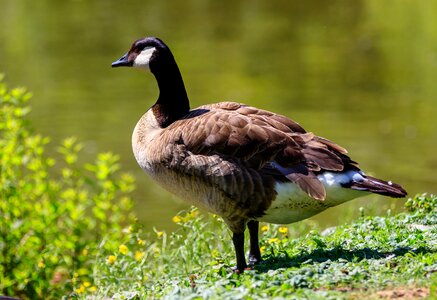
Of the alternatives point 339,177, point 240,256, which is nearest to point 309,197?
point 339,177

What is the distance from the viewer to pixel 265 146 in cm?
600

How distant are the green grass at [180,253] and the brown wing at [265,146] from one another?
1.86 ft

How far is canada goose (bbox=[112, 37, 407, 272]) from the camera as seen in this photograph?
5859 mm

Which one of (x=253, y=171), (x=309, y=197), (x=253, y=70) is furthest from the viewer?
(x=253, y=70)

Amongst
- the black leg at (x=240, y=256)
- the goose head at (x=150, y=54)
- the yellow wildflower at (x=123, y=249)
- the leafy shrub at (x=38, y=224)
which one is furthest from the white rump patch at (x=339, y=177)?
the leafy shrub at (x=38, y=224)

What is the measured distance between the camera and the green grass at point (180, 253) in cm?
517

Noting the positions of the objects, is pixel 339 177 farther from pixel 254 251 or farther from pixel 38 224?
pixel 38 224

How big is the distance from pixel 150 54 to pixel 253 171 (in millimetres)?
1535

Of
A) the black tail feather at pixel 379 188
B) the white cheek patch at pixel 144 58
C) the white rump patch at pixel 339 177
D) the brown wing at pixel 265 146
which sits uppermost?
the white cheek patch at pixel 144 58

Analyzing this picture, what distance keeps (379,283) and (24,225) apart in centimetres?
388

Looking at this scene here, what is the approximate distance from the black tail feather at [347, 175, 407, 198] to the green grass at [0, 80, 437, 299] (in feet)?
1.25

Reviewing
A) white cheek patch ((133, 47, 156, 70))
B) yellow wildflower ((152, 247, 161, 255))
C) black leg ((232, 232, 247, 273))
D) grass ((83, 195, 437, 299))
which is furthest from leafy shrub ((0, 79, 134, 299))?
black leg ((232, 232, 247, 273))

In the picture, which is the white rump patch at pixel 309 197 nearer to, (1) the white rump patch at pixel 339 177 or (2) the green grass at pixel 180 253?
(1) the white rump patch at pixel 339 177

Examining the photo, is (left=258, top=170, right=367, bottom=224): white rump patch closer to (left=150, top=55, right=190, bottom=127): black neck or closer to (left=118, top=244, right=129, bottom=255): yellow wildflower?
(left=150, top=55, right=190, bottom=127): black neck
